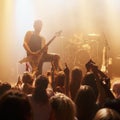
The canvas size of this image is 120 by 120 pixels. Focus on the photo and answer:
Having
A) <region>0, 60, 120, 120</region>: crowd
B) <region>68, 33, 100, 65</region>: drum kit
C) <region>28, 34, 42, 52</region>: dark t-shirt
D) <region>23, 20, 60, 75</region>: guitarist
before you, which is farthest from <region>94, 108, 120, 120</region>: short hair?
<region>68, 33, 100, 65</region>: drum kit

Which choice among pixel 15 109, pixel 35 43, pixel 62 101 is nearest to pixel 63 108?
pixel 62 101

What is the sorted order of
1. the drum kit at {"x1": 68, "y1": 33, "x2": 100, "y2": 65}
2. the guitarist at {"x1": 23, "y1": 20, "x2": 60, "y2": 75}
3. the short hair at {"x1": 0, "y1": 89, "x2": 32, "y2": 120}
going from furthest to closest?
1. the drum kit at {"x1": 68, "y1": 33, "x2": 100, "y2": 65}
2. the guitarist at {"x1": 23, "y1": 20, "x2": 60, "y2": 75}
3. the short hair at {"x1": 0, "y1": 89, "x2": 32, "y2": 120}

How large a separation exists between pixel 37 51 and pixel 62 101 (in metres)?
5.54

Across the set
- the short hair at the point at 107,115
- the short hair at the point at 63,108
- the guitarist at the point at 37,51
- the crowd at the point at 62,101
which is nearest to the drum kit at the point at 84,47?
the guitarist at the point at 37,51

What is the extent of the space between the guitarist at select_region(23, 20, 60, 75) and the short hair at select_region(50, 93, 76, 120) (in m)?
5.34

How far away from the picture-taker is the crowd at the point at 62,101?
2246 mm

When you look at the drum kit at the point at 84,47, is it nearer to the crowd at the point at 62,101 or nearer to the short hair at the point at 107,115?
the crowd at the point at 62,101

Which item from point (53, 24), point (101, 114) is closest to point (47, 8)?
point (53, 24)

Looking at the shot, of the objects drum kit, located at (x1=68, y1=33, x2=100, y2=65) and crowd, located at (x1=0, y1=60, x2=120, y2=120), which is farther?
drum kit, located at (x1=68, y1=33, x2=100, y2=65)

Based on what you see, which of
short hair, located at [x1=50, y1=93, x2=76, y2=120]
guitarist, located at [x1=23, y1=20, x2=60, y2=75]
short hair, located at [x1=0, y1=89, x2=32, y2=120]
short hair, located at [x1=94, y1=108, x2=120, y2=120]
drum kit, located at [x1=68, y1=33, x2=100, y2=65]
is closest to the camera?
short hair, located at [x1=0, y1=89, x2=32, y2=120]

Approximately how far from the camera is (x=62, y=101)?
3494mm

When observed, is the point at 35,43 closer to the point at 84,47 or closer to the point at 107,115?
the point at 84,47

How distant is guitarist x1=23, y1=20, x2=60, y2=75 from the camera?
29.3 ft

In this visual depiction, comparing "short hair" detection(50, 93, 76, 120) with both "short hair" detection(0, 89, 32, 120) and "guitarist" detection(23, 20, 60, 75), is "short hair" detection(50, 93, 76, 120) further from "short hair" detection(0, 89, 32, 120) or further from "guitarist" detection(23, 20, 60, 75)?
"guitarist" detection(23, 20, 60, 75)
